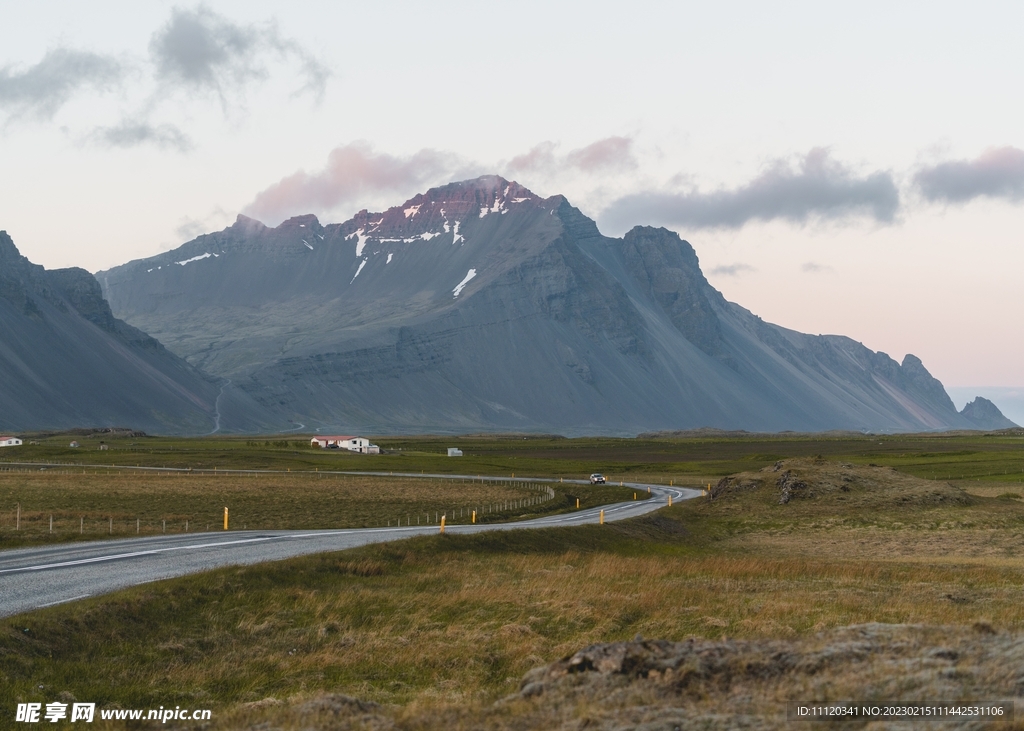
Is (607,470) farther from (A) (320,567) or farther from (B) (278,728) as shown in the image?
(B) (278,728)

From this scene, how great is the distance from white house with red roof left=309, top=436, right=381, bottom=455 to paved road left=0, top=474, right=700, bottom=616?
132 m

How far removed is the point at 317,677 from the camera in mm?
18281

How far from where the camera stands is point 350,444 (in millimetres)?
184750

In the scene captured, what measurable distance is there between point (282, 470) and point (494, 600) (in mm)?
99722

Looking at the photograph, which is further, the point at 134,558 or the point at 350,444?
the point at 350,444

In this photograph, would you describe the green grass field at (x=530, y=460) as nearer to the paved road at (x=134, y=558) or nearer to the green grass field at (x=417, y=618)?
the green grass field at (x=417, y=618)

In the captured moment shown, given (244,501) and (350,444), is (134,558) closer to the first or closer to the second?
(244,501)

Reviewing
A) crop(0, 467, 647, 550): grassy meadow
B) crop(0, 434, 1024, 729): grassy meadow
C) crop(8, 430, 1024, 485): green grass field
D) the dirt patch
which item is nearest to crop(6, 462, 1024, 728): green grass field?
crop(0, 434, 1024, 729): grassy meadow

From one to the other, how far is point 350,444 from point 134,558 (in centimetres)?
15507

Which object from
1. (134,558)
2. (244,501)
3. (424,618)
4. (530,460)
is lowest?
(530,460)

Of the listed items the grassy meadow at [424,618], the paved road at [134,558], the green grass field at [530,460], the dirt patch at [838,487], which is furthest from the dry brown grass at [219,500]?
the green grass field at [530,460]

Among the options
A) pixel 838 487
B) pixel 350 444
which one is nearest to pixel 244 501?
pixel 838 487

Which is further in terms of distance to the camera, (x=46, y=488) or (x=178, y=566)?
(x=46, y=488)

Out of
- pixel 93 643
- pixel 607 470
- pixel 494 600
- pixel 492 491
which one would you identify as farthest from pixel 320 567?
pixel 607 470
